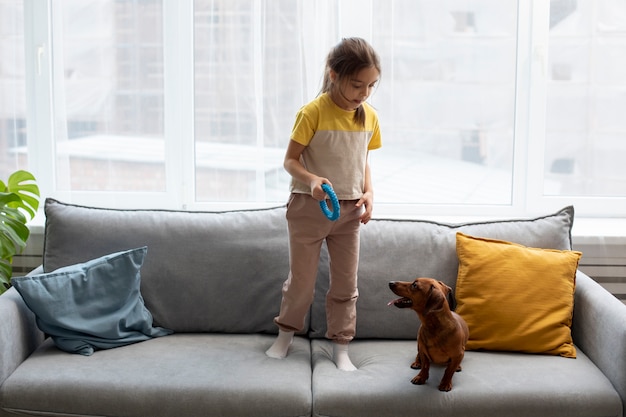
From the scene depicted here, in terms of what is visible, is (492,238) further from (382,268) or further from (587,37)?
(587,37)

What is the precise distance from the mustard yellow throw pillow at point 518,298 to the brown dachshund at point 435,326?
291 mm

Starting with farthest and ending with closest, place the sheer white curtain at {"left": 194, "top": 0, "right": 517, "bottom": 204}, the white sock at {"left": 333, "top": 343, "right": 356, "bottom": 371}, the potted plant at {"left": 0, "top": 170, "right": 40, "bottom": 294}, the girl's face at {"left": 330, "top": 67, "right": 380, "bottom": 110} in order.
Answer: the sheer white curtain at {"left": 194, "top": 0, "right": 517, "bottom": 204}
the potted plant at {"left": 0, "top": 170, "right": 40, "bottom": 294}
the white sock at {"left": 333, "top": 343, "right": 356, "bottom": 371}
the girl's face at {"left": 330, "top": 67, "right": 380, "bottom": 110}

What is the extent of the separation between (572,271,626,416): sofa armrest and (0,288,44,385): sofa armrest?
176 centimetres

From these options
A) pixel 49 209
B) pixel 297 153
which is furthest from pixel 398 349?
pixel 49 209

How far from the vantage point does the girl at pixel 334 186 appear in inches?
94.3

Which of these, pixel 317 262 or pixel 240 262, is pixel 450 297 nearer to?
pixel 317 262

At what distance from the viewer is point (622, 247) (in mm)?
3123

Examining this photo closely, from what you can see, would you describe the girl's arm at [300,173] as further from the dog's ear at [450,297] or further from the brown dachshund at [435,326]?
the dog's ear at [450,297]

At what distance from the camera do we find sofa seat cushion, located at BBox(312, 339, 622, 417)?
226cm

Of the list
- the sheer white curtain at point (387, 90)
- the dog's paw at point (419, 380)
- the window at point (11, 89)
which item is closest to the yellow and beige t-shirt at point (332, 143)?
the dog's paw at point (419, 380)

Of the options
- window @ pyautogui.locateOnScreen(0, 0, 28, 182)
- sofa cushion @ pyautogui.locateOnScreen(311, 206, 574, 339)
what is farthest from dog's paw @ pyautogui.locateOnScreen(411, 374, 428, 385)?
window @ pyautogui.locateOnScreen(0, 0, 28, 182)

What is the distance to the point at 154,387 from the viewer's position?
2.31 metres

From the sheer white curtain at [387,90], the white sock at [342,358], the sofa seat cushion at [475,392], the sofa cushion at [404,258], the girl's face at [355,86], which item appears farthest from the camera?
the sheer white curtain at [387,90]

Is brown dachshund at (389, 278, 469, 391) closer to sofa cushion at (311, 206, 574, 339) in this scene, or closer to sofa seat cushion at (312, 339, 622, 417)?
sofa seat cushion at (312, 339, 622, 417)
